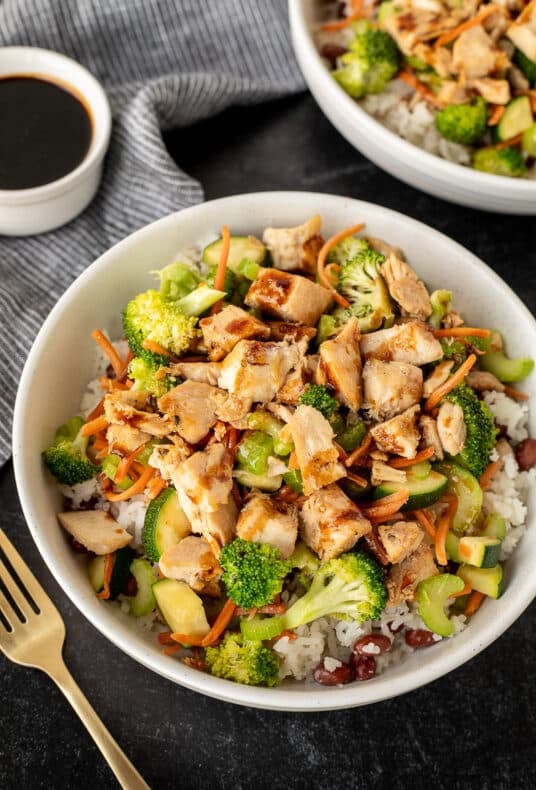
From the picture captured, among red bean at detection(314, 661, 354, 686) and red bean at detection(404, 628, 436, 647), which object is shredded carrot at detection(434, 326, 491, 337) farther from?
red bean at detection(314, 661, 354, 686)

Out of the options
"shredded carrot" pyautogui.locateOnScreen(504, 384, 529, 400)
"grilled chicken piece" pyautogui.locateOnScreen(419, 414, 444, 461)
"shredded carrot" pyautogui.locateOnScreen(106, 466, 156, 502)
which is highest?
"shredded carrot" pyautogui.locateOnScreen(106, 466, 156, 502)

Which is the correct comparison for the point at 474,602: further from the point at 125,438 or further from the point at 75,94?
the point at 75,94

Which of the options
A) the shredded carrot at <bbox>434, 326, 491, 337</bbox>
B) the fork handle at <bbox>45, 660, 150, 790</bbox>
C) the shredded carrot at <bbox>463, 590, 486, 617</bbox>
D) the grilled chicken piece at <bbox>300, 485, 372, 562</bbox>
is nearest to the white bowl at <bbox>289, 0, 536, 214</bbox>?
the shredded carrot at <bbox>434, 326, 491, 337</bbox>

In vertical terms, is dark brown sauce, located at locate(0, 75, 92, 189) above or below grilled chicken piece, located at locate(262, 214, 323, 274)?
above

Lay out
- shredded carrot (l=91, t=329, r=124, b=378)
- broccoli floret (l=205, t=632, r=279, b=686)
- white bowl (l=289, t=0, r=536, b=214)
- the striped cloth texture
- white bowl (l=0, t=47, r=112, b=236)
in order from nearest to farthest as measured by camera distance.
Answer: broccoli floret (l=205, t=632, r=279, b=686) → shredded carrot (l=91, t=329, r=124, b=378) → white bowl (l=289, t=0, r=536, b=214) → white bowl (l=0, t=47, r=112, b=236) → the striped cloth texture

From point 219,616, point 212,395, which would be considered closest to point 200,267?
point 212,395

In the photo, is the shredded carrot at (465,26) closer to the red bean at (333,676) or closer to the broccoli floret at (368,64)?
the broccoli floret at (368,64)

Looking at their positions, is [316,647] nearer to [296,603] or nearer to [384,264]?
[296,603]

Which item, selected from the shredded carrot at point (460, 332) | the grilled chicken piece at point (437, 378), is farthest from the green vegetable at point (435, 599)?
the shredded carrot at point (460, 332)
